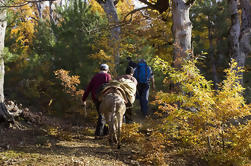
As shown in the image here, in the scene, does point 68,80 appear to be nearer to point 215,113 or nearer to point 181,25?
point 181,25

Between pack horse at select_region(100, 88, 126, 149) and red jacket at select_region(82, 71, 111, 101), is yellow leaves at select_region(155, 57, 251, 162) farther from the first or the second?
red jacket at select_region(82, 71, 111, 101)

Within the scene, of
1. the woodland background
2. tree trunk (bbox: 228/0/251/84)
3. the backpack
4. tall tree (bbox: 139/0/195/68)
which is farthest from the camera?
tree trunk (bbox: 228/0/251/84)

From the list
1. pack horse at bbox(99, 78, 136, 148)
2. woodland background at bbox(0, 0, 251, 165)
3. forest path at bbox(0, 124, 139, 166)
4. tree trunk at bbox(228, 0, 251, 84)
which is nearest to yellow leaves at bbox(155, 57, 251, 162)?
woodland background at bbox(0, 0, 251, 165)

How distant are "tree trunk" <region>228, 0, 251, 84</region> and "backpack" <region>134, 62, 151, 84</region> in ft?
14.1

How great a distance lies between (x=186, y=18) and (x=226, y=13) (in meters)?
13.5

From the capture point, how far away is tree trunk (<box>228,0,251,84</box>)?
894 cm

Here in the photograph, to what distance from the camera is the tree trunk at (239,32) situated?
8.94 meters

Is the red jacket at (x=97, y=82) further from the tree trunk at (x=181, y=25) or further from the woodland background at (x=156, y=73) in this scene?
the tree trunk at (x=181, y=25)

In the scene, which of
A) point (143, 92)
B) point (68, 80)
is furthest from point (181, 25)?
point (68, 80)

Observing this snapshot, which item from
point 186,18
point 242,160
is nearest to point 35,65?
point 186,18

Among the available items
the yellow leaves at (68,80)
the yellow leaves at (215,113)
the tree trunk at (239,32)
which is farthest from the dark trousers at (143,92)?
the tree trunk at (239,32)

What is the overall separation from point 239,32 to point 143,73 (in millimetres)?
4977

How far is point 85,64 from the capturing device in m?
8.20

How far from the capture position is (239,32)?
9078mm
